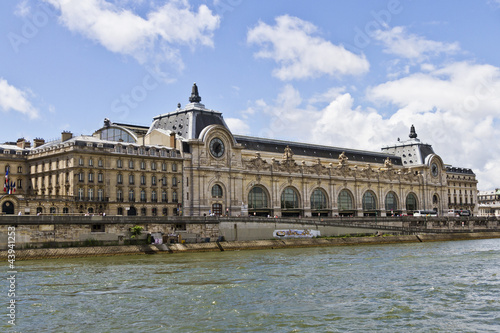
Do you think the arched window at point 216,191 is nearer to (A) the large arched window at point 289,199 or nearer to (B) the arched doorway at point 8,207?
(A) the large arched window at point 289,199

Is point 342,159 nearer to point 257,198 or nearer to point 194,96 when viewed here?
point 257,198

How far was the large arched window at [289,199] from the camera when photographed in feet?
368

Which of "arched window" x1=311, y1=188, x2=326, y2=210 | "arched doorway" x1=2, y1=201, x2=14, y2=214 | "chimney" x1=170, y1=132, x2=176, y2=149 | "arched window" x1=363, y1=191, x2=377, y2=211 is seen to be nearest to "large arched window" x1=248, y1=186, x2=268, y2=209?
"arched window" x1=311, y1=188, x2=326, y2=210

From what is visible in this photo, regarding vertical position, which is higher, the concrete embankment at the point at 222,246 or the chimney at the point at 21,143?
the chimney at the point at 21,143

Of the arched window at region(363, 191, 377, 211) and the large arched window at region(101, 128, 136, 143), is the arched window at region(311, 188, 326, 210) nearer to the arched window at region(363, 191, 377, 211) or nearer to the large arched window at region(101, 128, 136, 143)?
the arched window at region(363, 191, 377, 211)

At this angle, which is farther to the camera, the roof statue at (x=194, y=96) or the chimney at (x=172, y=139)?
the roof statue at (x=194, y=96)

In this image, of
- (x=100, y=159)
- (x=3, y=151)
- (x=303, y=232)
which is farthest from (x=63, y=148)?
(x=303, y=232)

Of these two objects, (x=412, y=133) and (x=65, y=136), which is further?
(x=412, y=133)

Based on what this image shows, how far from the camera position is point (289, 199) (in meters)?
113

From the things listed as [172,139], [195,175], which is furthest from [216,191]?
[172,139]

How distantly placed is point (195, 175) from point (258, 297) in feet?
206

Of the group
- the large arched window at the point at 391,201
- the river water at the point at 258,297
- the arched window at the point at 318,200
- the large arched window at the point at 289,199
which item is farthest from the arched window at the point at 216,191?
the large arched window at the point at 391,201

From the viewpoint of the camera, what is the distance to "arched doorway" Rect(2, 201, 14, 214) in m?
76.1

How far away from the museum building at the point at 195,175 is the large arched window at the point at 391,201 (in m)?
0.22
